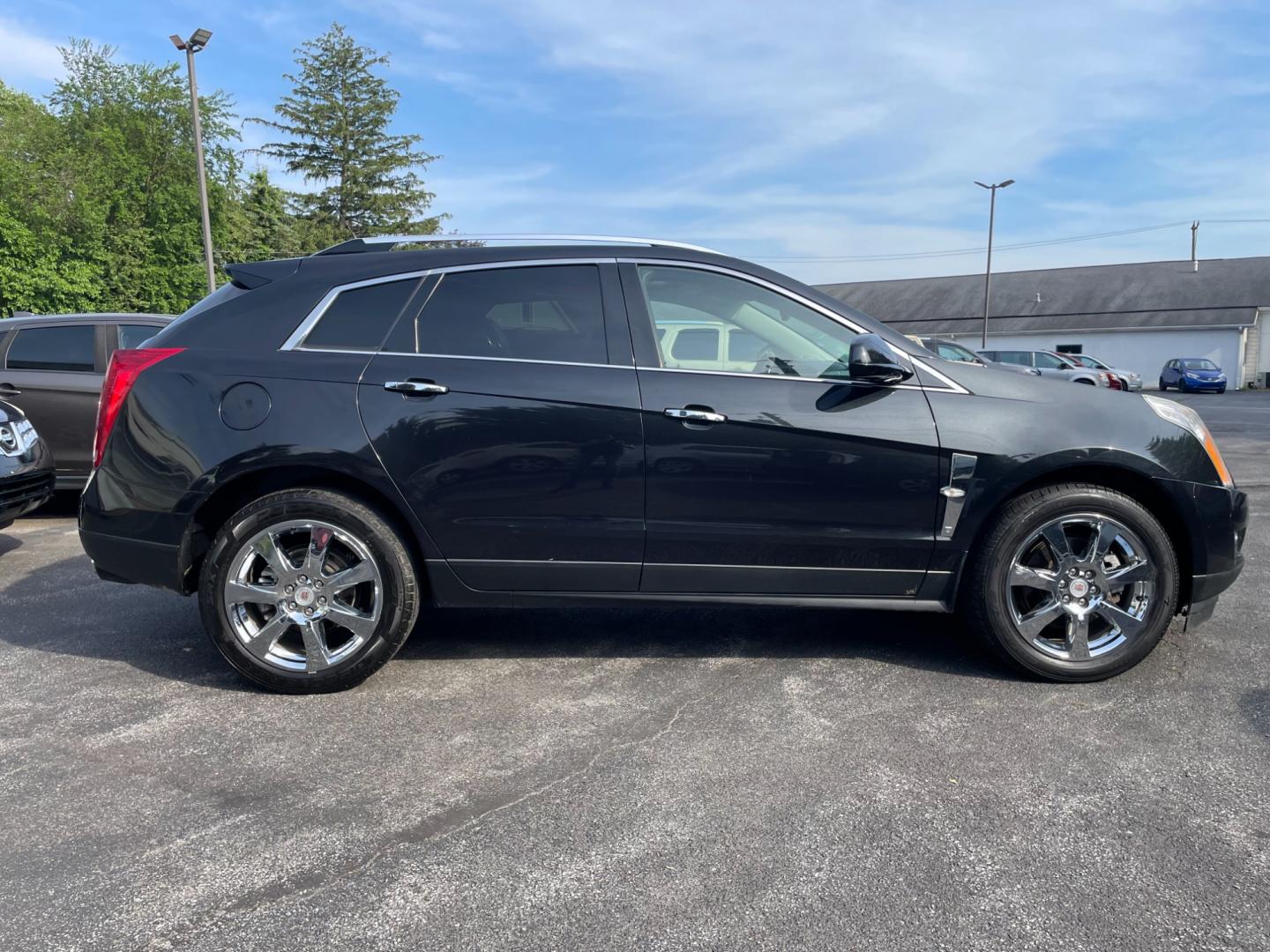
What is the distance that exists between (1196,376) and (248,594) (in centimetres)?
4265

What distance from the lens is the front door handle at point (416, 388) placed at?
12.1 ft

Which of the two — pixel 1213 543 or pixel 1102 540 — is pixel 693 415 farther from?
pixel 1213 543

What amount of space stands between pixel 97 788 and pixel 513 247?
2.44 m

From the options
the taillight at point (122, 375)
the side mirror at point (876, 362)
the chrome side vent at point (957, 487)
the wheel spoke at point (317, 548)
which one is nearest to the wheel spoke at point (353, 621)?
the wheel spoke at point (317, 548)

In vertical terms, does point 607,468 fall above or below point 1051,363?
below

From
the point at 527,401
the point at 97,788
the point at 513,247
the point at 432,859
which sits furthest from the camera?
the point at 513,247

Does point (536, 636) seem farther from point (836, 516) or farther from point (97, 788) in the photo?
point (97, 788)

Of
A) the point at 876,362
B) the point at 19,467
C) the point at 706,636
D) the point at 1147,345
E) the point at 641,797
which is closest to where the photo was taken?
the point at 641,797

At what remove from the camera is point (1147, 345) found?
48469 millimetres

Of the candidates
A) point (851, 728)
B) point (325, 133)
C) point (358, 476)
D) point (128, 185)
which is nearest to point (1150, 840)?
point (851, 728)

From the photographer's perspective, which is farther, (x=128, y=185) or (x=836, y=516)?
(x=128, y=185)

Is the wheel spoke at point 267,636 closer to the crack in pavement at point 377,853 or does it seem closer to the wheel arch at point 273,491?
the wheel arch at point 273,491

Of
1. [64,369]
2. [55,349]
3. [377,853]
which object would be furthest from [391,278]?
[55,349]

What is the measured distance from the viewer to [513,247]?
393 centimetres
